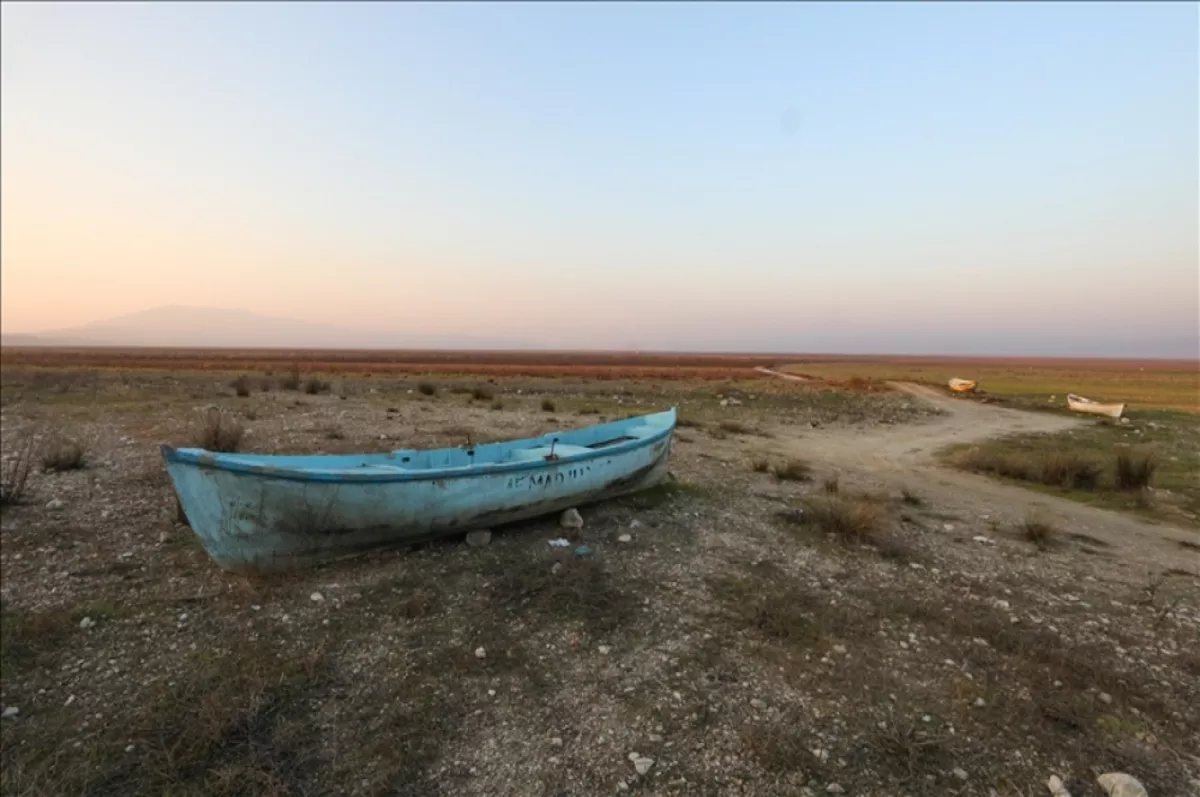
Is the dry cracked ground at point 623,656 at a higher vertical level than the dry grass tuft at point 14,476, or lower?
lower

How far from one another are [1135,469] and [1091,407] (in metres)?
3.85

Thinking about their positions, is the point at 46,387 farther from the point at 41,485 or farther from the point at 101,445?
the point at 41,485

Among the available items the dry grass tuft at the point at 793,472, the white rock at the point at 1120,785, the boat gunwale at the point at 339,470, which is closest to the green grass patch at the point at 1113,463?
the white rock at the point at 1120,785

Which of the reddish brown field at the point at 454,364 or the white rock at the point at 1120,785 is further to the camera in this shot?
the reddish brown field at the point at 454,364

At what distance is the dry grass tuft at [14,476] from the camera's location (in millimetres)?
9242

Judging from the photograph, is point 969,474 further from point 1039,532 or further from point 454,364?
point 454,364

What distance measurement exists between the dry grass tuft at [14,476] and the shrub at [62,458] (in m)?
0.27

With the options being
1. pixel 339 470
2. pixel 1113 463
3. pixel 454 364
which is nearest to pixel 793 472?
pixel 1113 463

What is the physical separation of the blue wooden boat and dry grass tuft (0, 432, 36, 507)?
4.60m

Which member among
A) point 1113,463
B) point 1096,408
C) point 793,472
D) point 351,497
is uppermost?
point 1096,408

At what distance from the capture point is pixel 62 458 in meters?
11.4

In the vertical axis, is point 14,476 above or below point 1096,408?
below

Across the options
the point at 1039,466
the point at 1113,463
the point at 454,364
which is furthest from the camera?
the point at 454,364

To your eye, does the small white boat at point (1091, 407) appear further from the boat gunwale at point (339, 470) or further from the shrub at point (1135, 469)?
the boat gunwale at point (339, 470)
